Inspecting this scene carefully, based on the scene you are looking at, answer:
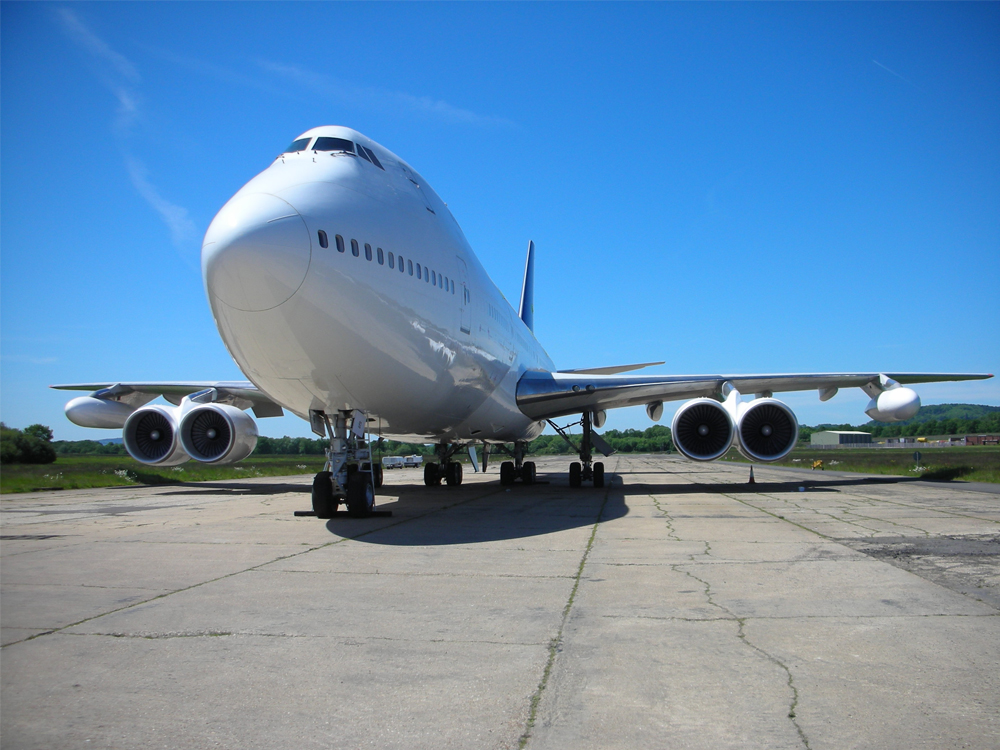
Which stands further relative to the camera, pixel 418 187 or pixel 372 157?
pixel 418 187

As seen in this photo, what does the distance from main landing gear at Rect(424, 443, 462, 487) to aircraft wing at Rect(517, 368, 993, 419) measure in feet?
9.55

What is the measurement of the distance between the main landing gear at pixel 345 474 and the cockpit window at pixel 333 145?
350 cm

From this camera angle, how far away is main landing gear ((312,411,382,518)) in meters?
9.28

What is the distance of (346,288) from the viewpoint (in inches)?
291

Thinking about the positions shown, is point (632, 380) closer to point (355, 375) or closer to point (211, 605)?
point (355, 375)

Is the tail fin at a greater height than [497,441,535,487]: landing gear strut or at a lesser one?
greater

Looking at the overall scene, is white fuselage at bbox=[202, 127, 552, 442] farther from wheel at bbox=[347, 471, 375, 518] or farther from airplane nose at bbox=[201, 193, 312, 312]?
wheel at bbox=[347, 471, 375, 518]

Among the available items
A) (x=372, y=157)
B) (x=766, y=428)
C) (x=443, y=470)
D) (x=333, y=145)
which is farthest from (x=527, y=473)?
(x=333, y=145)

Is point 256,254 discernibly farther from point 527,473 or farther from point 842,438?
point 842,438

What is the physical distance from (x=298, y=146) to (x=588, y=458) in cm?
1069

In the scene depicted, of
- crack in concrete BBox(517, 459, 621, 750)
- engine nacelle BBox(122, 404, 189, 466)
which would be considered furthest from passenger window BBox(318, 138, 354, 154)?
engine nacelle BBox(122, 404, 189, 466)

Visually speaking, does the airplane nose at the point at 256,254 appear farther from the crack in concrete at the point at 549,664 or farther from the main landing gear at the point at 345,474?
the crack in concrete at the point at 549,664

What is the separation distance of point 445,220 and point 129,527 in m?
6.39

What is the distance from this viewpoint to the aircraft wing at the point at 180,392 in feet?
52.2
